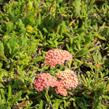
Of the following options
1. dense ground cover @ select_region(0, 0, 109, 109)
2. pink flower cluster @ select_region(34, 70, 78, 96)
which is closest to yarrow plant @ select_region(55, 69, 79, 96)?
pink flower cluster @ select_region(34, 70, 78, 96)

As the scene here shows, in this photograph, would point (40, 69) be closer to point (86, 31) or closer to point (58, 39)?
point (58, 39)

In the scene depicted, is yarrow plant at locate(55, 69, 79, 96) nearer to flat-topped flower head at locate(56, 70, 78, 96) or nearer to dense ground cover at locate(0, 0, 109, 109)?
flat-topped flower head at locate(56, 70, 78, 96)

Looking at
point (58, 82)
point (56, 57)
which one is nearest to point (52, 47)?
point (56, 57)

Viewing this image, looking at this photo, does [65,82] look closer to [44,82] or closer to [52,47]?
[44,82]

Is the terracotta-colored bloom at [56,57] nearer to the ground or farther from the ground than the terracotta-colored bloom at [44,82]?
farther from the ground

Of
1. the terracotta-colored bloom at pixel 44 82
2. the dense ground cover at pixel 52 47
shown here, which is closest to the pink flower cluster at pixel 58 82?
the terracotta-colored bloom at pixel 44 82

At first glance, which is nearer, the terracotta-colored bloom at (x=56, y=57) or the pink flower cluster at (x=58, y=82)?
the pink flower cluster at (x=58, y=82)

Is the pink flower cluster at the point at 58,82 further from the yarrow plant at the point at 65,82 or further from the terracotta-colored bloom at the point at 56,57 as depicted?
the terracotta-colored bloom at the point at 56,57
